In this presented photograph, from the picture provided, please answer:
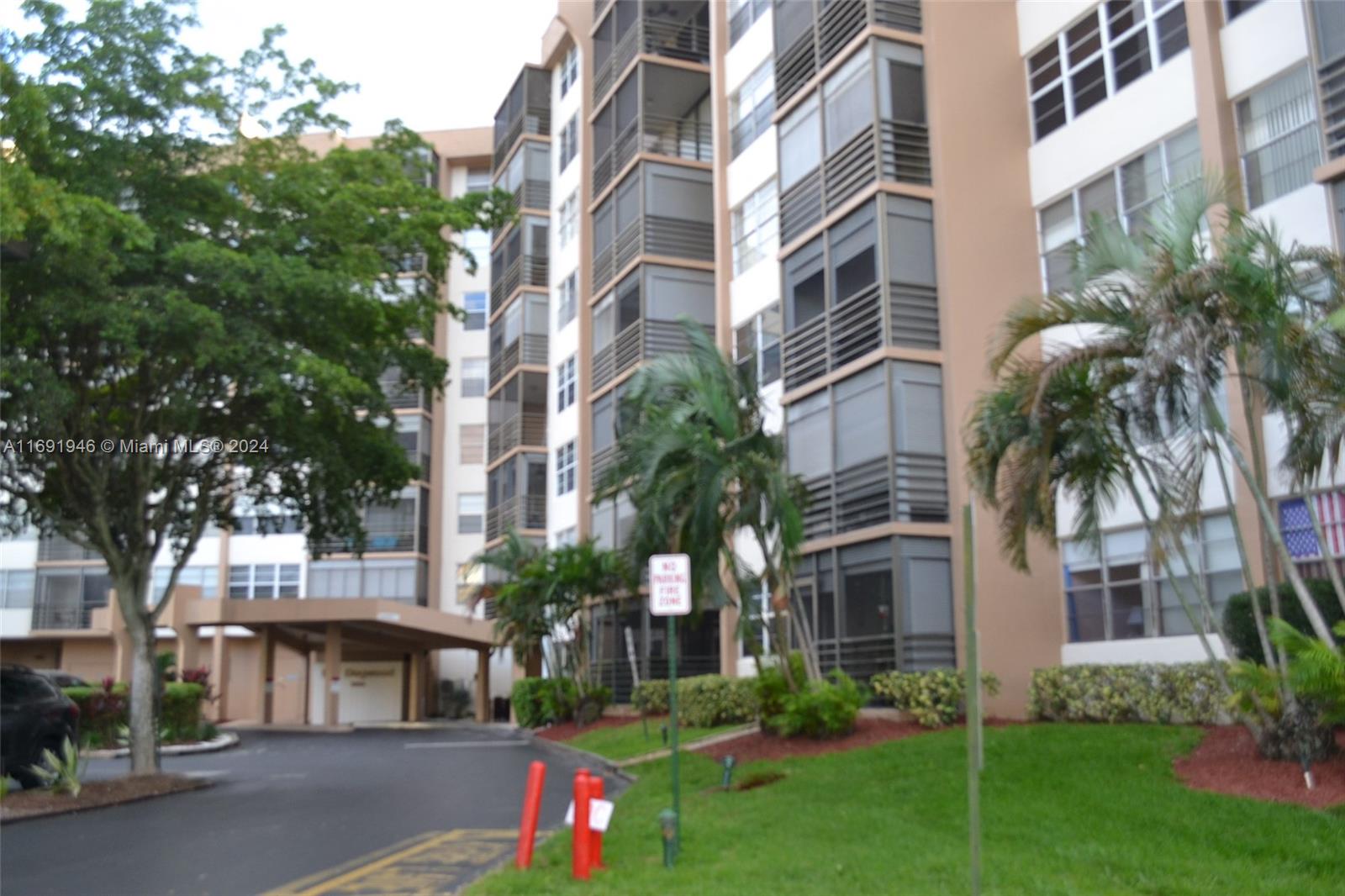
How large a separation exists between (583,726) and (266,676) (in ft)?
66.5

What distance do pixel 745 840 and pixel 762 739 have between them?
872cm

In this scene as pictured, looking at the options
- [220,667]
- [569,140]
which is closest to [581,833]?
[569,140]

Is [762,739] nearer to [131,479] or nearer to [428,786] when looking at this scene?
[428,786]

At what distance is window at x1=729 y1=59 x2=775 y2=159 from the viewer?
27.9 metres

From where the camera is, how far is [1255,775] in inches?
480

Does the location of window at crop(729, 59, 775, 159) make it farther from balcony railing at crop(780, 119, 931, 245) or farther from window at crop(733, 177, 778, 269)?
balcony railing at crop(780, 119, 931, 245)

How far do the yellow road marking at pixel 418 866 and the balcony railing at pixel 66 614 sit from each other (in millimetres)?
45489

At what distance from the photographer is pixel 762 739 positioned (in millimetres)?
20125

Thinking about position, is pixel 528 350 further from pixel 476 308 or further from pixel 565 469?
pixel 476 308

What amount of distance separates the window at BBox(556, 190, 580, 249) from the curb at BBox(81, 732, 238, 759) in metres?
17.0

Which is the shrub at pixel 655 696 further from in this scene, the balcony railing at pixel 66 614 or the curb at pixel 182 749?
the balcony railing at pixel 66 614

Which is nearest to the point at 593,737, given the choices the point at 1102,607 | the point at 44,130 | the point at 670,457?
the point at 670,457

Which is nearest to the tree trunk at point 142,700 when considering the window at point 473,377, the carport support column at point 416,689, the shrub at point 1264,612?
the shrub at point 1264,612

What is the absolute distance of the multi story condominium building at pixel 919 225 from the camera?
17.7m
